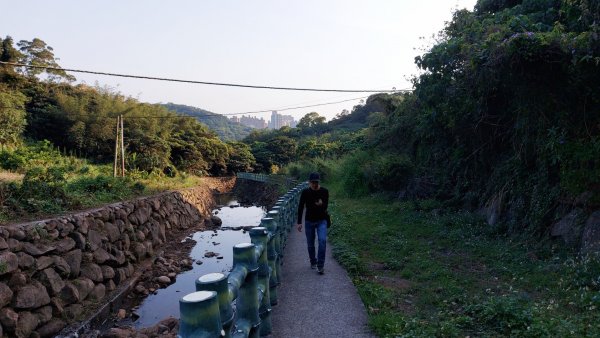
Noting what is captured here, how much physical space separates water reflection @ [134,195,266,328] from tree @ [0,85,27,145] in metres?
10.6

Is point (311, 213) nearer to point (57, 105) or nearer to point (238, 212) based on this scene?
point (238, 212)

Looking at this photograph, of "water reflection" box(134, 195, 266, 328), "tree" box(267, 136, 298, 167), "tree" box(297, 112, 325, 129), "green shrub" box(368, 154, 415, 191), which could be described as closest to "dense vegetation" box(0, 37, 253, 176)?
"water reflection" box(134, 195, 266, 328)

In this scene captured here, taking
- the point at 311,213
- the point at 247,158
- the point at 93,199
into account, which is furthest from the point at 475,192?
the point at 247,158

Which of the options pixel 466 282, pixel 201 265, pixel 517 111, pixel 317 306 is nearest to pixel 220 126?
pixel 201 265

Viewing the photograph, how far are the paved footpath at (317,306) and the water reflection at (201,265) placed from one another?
3.48m

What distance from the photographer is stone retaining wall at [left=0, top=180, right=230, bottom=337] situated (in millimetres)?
6422

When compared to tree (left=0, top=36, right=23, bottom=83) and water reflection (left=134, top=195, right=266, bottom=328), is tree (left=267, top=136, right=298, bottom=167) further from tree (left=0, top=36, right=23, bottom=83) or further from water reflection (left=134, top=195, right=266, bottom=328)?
tree (left=0, top=36, right=23, bottom=83)

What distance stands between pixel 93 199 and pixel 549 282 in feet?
37.3

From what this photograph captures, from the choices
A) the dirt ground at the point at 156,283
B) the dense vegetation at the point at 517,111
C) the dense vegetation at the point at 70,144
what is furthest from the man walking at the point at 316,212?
the dense vegetation at the point at 70,144

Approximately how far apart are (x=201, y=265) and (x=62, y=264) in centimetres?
474

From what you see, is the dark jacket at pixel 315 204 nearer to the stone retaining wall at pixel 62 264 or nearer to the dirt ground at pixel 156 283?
the dirt ground at pixel 156 283

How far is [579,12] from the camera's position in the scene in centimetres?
648

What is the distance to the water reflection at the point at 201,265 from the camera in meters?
8.40

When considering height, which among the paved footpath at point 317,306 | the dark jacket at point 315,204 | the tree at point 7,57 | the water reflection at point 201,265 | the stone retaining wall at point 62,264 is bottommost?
the water reflection at point 201,265
